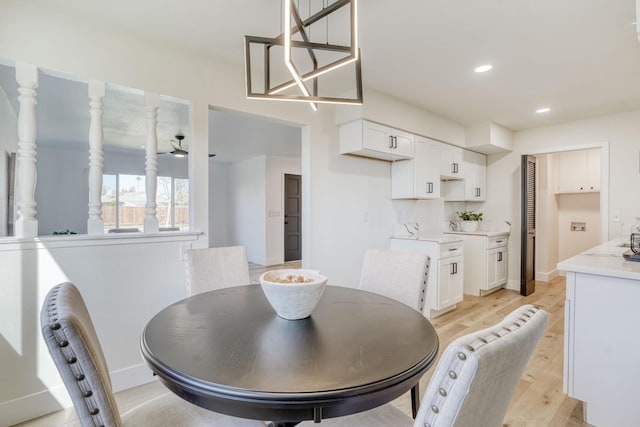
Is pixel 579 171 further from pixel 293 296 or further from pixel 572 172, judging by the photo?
pixel 293 296

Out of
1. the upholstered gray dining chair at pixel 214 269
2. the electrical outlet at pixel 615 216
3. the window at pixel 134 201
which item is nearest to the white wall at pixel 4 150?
the upholstered gray dining chair at pixel 214 269

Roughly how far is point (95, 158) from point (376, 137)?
2427mm

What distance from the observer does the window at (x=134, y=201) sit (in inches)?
261

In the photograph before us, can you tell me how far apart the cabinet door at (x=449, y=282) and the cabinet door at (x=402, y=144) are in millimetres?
1285

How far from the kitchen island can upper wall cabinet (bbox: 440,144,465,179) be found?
96.9 inches

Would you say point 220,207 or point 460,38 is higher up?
point 460,38

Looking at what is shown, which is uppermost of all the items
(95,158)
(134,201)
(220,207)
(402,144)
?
(402,144)

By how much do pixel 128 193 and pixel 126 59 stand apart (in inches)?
219

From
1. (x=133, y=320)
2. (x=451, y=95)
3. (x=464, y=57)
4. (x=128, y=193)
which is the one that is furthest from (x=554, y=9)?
(x=128, y=193)

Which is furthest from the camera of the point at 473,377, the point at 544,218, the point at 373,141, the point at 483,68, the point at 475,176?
the point at 544,218

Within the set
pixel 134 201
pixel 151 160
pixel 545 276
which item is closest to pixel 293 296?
pixel 151 160

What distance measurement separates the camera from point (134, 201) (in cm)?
689

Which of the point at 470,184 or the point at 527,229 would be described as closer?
the point at 527,229

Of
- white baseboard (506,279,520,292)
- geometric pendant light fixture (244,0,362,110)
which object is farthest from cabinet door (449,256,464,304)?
geometric pendant light fixture (244,0,362,110)
